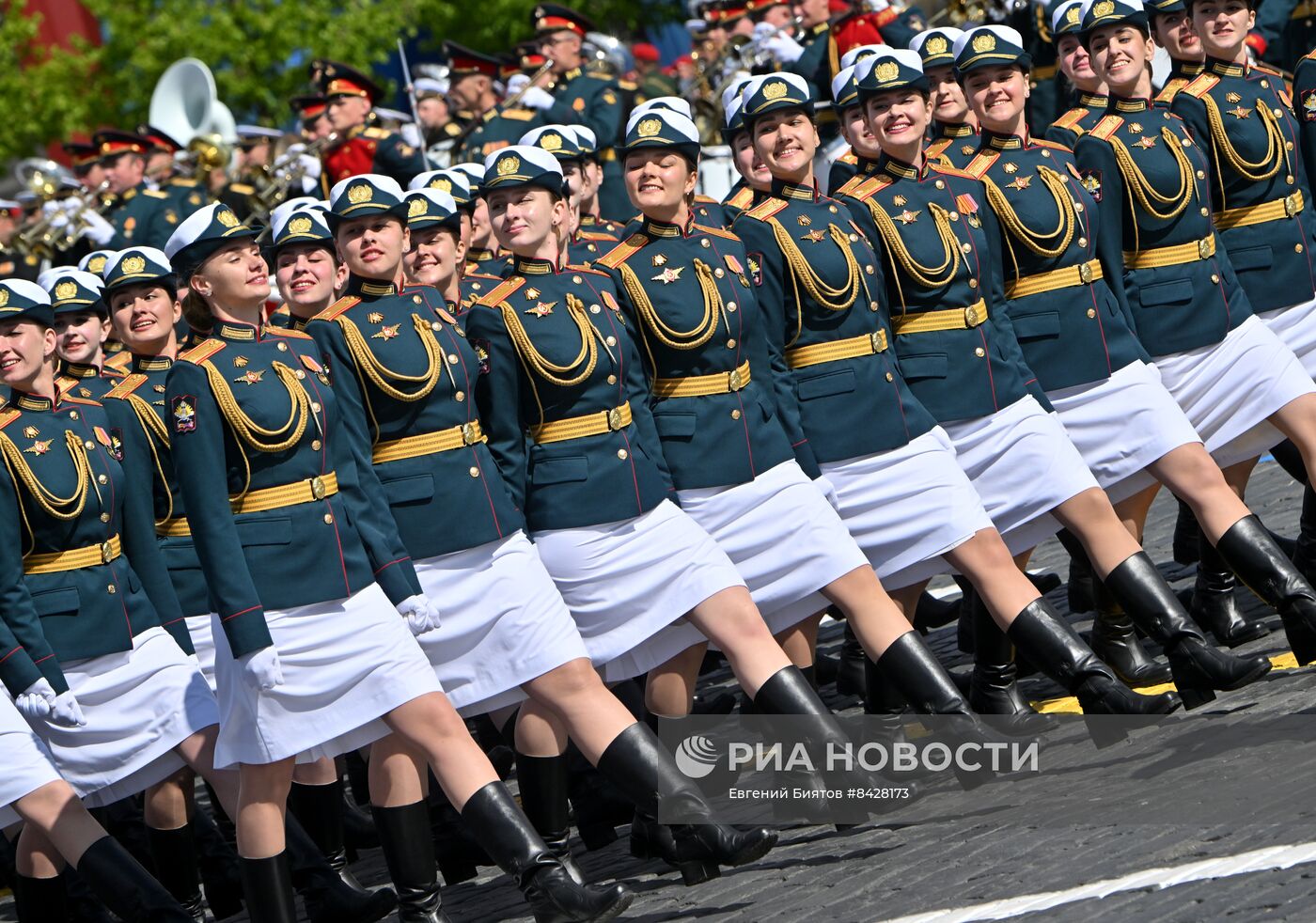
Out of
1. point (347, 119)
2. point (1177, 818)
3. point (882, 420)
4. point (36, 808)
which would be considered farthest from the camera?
point (347, 119)

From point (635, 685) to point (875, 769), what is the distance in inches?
60.2

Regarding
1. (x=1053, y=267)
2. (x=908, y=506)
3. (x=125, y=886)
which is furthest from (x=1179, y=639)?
(x=125, y=886)

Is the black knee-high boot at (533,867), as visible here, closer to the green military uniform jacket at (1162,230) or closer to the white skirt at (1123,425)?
the white skirt at (1123,425)

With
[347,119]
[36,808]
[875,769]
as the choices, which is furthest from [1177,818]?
[347,119]

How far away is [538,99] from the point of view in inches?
582

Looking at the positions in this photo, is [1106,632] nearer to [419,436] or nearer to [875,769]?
[875,769]

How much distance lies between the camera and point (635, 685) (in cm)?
889

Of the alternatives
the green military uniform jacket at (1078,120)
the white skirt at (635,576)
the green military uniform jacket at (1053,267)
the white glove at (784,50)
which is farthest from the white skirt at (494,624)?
the white glove at (784,50)

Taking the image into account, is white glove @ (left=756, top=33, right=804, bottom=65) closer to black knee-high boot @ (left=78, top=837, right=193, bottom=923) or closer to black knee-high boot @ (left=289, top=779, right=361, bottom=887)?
black knee-high boot @ (left=289, top=779, right=361, bottom=887)

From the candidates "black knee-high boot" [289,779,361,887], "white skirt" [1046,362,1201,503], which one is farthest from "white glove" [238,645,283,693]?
"white skirt" [1046,362,1201,503]

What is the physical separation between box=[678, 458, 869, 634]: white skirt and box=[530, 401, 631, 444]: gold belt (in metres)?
0.45

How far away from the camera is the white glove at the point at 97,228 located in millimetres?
16297

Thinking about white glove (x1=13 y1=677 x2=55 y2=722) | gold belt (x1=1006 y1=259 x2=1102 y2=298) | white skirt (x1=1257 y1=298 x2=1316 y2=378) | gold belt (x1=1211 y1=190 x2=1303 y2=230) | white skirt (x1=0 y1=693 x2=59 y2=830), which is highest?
gold belt (x1=1211 y1=190 x2=1303 y2=230)

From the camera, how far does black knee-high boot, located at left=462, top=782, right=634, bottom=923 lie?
645 centimetres
